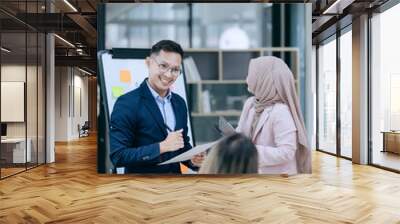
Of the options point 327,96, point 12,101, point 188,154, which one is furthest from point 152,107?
point 327,96

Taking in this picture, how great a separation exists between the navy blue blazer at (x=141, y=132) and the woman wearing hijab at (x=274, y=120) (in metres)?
1.08

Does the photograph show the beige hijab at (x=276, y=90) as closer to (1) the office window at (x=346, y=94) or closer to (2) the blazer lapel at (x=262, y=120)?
(2) the blazer lapel at (x=262, y=120)

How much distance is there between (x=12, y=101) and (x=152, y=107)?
2585 mm

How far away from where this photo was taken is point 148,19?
688 centimetres

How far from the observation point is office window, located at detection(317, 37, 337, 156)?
10.7 metres

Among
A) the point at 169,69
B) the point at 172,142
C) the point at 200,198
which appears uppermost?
the point at 169,69

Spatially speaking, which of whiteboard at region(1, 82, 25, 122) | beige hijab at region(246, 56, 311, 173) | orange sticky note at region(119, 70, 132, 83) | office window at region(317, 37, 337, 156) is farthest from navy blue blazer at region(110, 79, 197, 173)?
office window at region(317, 37, 337, 156)

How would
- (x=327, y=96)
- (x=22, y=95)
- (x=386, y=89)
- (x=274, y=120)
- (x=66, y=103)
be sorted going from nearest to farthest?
(x=274, y=120) < (x=22, y=95) < (x=386, y=89) < (x=327, y=96) < (x=66, y=103)

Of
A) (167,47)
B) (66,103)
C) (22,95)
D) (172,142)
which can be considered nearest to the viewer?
(172,142)

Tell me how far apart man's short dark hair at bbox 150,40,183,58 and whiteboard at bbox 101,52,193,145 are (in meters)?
0.27

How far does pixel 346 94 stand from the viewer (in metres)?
9.81

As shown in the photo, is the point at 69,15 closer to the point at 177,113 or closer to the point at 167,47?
the point at 167,47

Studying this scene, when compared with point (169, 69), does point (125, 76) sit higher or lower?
lower

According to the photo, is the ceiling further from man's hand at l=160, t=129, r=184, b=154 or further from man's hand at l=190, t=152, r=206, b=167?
man's hand at l=190, t=152, r=206, b=167
